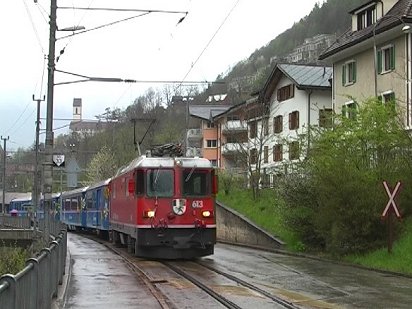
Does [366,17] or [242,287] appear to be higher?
[366,17]

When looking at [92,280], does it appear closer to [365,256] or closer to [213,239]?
[213,239]

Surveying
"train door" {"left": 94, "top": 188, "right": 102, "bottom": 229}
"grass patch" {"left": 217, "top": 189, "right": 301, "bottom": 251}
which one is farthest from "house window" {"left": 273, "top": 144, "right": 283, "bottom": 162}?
"train door" {"left": 94, "top": 188, "right": 102, "bottom": 229}

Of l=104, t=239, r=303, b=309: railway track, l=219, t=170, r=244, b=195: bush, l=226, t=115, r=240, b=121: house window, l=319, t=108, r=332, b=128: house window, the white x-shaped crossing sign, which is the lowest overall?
l=104, t=239, r=303, b=309: railway track

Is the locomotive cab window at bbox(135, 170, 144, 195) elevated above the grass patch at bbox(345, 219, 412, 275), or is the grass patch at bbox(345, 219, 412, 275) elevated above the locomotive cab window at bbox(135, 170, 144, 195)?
the locomotive cab window at bbox(135, 170, 144, 195)

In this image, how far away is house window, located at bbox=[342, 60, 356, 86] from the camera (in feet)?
135

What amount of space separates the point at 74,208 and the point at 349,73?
21.7 meters

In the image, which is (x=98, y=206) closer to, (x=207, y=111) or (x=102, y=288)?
(x=102, y=288)

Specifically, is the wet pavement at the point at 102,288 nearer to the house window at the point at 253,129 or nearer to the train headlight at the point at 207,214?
the train headlight at the point at 207,214

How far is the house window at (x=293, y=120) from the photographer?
180 ft

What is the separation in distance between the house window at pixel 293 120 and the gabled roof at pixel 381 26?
1150 cm

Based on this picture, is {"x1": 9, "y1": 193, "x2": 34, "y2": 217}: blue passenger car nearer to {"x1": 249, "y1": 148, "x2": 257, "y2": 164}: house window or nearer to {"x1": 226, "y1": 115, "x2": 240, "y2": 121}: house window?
{"x1": 226, "y1": 115, "x2": 240, "y2": 121}: house window

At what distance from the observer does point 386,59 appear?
3728 cm

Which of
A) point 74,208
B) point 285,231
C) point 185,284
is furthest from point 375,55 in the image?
point 185,284

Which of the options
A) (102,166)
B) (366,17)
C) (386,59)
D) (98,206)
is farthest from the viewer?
(102,166)
